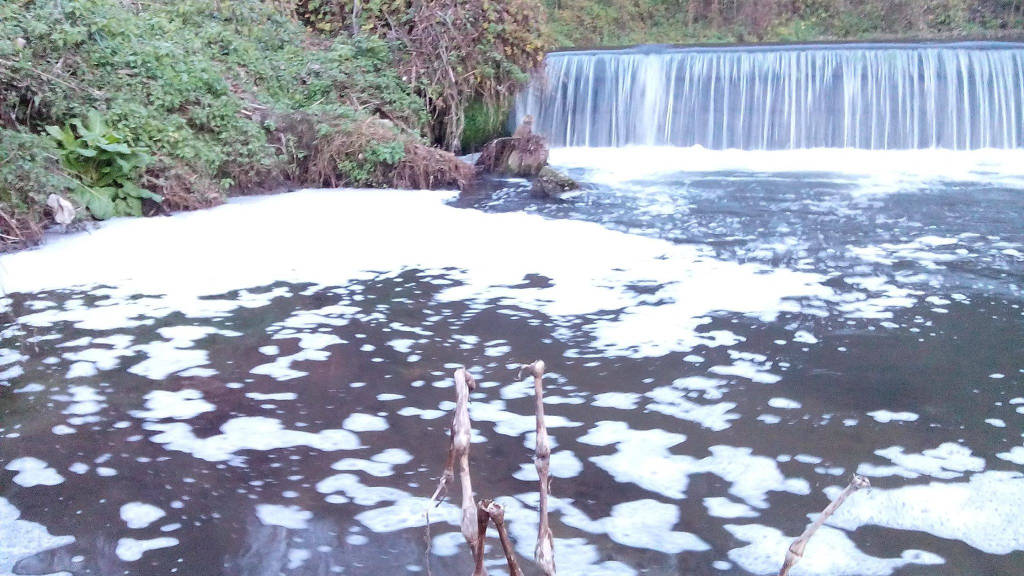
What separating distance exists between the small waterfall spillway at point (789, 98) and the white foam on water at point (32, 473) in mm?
10640

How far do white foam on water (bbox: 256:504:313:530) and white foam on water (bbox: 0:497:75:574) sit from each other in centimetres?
58

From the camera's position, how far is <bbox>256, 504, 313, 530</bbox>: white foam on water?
3092mm

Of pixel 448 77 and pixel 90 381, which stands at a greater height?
pixel 448 77

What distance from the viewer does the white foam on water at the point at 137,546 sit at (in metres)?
2.86

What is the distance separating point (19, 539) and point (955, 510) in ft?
9.91

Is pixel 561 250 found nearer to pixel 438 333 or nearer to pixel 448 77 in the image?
pixel 438 333

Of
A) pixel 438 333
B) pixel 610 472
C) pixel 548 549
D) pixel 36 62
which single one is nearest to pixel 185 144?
pixel 36 62

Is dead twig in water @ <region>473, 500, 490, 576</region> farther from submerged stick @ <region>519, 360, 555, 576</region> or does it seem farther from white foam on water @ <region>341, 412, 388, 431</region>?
white foam on water @ <region>341, 412, 388, 431</region>

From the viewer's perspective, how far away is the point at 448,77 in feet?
38.2

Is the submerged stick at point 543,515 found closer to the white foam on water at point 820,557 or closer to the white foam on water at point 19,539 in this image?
the white foam on water at point 820,557

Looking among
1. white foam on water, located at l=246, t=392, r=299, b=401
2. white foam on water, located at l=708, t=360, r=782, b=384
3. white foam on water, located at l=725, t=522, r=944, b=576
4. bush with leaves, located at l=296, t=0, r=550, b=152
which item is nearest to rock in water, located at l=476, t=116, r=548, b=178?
bush with leaves, located at l=296, t=0, r=550, b=152

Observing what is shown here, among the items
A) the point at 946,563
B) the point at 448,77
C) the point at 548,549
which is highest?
the point at 448,77

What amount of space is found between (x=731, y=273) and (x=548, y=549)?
5067 millimetres

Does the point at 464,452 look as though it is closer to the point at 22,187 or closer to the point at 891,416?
the point at 891,416
